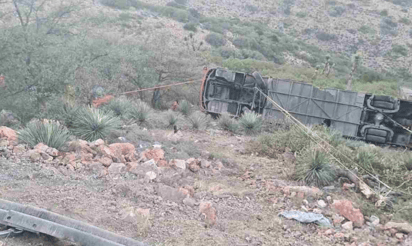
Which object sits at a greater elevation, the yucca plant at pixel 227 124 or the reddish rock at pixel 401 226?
the reddish rock at pixel 401 226

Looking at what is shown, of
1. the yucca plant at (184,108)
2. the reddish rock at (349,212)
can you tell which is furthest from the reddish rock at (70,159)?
the yucca plant at (184,108)

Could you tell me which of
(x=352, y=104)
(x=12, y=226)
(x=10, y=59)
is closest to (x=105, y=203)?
(x=12, y=226)

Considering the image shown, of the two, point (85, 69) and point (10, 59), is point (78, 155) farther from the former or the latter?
point (85, 69)

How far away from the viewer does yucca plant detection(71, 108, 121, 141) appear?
10719mm

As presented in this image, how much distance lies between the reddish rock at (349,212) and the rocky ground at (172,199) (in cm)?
2

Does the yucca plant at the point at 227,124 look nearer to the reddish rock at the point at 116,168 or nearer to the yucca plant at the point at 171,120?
the yucca plant at the point at 171,120

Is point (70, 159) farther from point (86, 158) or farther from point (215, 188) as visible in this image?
point (215, 188)

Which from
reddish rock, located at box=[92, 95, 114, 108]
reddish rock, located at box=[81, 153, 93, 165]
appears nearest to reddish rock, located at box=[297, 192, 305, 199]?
reddish rock, located at box=[81, 153, 93, 165]

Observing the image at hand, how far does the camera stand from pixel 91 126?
10867mm

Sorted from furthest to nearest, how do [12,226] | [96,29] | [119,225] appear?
[96,29]
[119,225]
[12,226]

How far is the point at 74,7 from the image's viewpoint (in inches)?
883

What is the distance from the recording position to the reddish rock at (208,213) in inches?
247

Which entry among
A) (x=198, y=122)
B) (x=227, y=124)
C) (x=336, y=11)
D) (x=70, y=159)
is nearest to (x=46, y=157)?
(x=70, y=159)

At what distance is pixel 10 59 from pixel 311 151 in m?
8.59
